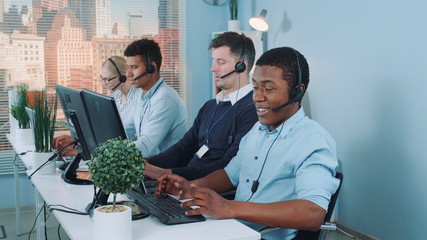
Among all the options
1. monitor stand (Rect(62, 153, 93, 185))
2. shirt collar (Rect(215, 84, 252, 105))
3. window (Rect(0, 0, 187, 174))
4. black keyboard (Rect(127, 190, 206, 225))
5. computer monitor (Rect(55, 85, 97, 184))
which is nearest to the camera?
black keyboard (Rect(127, 190, 206, 225))

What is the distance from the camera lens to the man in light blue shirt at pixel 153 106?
9.27 feet

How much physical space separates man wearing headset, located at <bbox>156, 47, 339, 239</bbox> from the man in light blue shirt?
0.91 m

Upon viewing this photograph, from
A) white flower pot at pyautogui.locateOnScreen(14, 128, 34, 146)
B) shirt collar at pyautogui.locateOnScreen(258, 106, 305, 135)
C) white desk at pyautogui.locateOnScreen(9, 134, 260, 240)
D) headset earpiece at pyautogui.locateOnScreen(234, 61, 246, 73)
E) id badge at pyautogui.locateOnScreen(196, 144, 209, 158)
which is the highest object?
headset earpiece at pyautogui.locateOnScreen(234, 61, 246, 73)

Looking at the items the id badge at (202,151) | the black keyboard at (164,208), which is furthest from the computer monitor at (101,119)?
the id badge at (202,151)

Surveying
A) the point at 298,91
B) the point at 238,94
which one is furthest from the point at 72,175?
the point at 298,91

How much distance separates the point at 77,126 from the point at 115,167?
79cm

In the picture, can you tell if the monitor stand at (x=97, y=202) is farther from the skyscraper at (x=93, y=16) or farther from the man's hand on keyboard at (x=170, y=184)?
the skyscraper at (x=93, y=16)

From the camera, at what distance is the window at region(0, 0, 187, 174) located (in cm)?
423

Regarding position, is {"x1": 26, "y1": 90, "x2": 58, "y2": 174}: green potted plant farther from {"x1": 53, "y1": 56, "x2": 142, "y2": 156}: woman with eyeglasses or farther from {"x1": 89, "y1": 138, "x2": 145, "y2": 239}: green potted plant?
{"x1": 53, "y1": 56, "x2": 142, "y2": 156}: woman with eyeglasses

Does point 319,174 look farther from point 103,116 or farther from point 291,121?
point 103,116

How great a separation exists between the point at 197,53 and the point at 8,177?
2087 mm

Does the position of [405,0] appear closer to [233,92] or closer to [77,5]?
[233,92]

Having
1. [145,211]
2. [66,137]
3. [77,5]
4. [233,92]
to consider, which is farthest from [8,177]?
[145,211]

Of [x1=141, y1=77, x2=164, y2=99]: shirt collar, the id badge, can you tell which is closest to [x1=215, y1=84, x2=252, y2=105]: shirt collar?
the id badge
